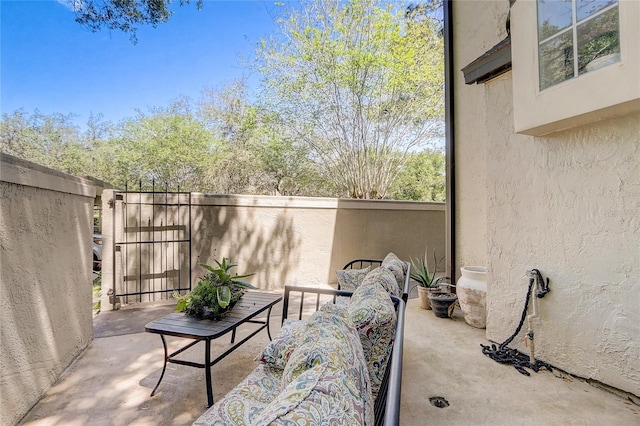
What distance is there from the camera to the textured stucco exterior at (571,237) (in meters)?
2.12

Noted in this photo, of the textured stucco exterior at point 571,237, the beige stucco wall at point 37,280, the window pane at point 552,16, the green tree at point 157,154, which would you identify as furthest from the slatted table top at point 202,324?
the green tree at point 157,154

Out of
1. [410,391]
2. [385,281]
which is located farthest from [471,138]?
[410,391]

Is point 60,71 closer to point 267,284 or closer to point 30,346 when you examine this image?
point 267,284

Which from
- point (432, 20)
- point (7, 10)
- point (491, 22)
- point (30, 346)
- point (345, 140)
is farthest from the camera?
point (345, 140)

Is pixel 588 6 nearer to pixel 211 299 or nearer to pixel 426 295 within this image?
pixel 426 295

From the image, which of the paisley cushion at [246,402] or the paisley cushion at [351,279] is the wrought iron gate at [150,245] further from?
the paisley cushion at [246,402]

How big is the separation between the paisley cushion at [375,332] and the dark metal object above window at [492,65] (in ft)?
8.86

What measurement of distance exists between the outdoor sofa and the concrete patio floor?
79 cm

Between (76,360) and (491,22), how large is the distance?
5.86 meters

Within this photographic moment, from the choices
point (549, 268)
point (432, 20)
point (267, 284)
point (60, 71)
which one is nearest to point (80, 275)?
point (267, 284)

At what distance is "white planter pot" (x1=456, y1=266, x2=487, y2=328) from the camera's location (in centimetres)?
342

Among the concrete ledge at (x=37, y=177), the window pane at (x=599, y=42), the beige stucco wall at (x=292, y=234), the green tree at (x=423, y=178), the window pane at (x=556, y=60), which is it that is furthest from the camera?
the green tree at (x=423, y=178)

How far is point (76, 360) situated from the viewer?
2.70 meters

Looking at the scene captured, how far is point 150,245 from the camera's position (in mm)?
4688
